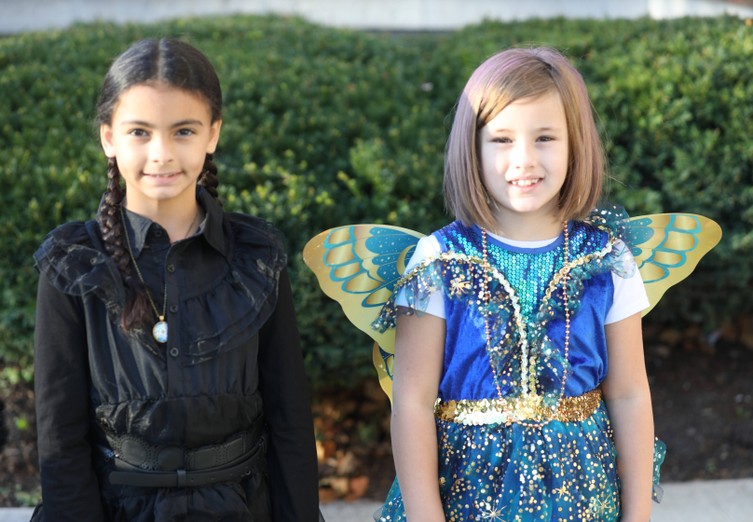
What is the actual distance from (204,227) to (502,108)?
0.77 meters

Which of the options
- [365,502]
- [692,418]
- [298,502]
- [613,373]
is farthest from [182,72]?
[692,418]

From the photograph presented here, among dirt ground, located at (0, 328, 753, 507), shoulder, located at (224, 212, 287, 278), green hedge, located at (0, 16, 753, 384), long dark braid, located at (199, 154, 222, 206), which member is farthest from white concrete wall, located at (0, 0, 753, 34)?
shoulder, located at (224, 212, 287, 278)

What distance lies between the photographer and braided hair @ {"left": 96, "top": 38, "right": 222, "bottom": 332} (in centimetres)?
220

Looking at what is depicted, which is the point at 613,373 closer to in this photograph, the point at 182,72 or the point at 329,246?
the point at 329,246

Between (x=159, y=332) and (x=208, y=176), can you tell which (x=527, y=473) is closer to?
(x=159, y=332)

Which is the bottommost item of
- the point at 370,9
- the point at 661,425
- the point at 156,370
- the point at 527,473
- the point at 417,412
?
the point at 661,425

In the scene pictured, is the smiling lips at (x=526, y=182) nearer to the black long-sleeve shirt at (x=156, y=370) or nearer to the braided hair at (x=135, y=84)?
the black long-sleeve shirt at (x=156, y=370)

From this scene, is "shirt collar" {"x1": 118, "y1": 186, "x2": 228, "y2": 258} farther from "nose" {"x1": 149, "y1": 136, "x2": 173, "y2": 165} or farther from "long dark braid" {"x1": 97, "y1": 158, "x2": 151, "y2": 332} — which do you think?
"nose" {"x1": 149, "y1": 136, "x2": 173, "y2": 165}

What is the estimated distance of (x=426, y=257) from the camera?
7.75 ft

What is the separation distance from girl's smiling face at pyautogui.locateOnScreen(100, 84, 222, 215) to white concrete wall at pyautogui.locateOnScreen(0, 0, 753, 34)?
6728 millimetres

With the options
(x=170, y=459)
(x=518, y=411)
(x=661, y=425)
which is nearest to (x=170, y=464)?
(x=170, y=459)

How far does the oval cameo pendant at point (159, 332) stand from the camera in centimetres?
223

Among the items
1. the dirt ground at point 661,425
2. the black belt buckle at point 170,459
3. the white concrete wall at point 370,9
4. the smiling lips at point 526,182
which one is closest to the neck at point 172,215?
the black belt buckle at point 170,459

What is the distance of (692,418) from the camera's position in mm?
4410
